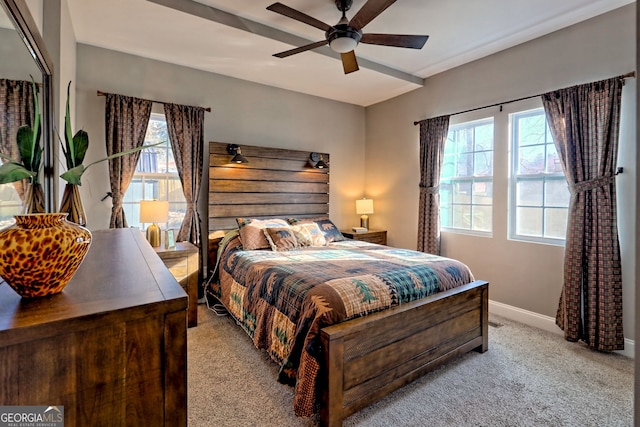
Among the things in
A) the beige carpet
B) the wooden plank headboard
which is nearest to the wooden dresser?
the beige carpet

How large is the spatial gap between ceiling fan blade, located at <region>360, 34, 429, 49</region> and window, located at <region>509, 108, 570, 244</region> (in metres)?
1.64

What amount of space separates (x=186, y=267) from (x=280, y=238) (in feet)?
3.19

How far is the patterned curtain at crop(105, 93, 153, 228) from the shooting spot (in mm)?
3215

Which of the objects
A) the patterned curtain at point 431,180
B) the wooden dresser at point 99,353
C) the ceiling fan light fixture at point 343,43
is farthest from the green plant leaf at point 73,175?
the patterned curtain at point 431,180

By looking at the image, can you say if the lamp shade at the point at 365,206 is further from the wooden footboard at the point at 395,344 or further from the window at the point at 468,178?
the wooden footboard at the point at 395,344

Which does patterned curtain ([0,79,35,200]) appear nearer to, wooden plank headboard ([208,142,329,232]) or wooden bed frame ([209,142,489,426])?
wooden bed frame ([209,142,489,426])

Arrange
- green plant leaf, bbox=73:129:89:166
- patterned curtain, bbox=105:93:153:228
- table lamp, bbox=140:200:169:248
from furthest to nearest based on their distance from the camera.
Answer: patterned curtain, bbox=105:93:153:228, table lamp, bbox=140:200:169:248, green plant leaf, bbox=73:129:89:166

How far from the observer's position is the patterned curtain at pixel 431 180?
3980 mm

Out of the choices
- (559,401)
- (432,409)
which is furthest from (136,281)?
(559,401)

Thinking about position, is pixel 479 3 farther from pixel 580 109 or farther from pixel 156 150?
pixel 156 150

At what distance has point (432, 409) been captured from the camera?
195cm

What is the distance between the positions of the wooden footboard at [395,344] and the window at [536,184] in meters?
1.16

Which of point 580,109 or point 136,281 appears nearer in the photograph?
point 136,281

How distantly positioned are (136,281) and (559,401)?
2556mm
